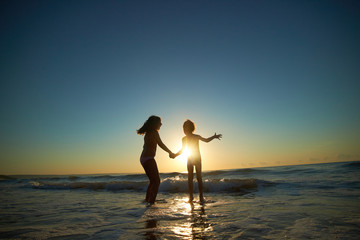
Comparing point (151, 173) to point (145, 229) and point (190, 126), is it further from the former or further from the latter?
point (145, 229)

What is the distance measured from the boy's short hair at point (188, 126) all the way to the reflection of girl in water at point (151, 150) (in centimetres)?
97

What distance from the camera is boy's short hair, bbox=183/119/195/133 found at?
6.52 m

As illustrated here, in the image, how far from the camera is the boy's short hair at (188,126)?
6.52m

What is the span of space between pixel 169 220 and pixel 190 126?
3.38 metres

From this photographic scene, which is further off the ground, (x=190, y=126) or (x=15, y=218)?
(x=190, y=126)

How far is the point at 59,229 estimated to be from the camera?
3213 mm

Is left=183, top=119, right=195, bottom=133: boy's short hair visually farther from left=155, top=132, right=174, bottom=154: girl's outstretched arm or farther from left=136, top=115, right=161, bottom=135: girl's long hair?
left=136, top=115, right=161, bottom=135: girl's long hair

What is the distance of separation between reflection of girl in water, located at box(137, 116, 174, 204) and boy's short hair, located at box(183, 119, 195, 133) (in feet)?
3.17

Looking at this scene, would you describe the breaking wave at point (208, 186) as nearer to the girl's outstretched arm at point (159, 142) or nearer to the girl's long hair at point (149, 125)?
the girl's outstretched arm at point (159, 142)

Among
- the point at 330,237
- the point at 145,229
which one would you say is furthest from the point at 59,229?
the point at 330,237

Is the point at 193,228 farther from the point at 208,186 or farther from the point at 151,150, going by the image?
the point at 208,186

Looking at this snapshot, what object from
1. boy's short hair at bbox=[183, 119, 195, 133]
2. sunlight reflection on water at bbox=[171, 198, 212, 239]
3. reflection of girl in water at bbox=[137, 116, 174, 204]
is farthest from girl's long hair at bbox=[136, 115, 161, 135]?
sunlight reflection on water at bbox=[171, 198, 212, 239]

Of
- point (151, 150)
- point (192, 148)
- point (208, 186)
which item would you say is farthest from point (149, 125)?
point (208, 186)

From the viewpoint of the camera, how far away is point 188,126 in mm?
6527
